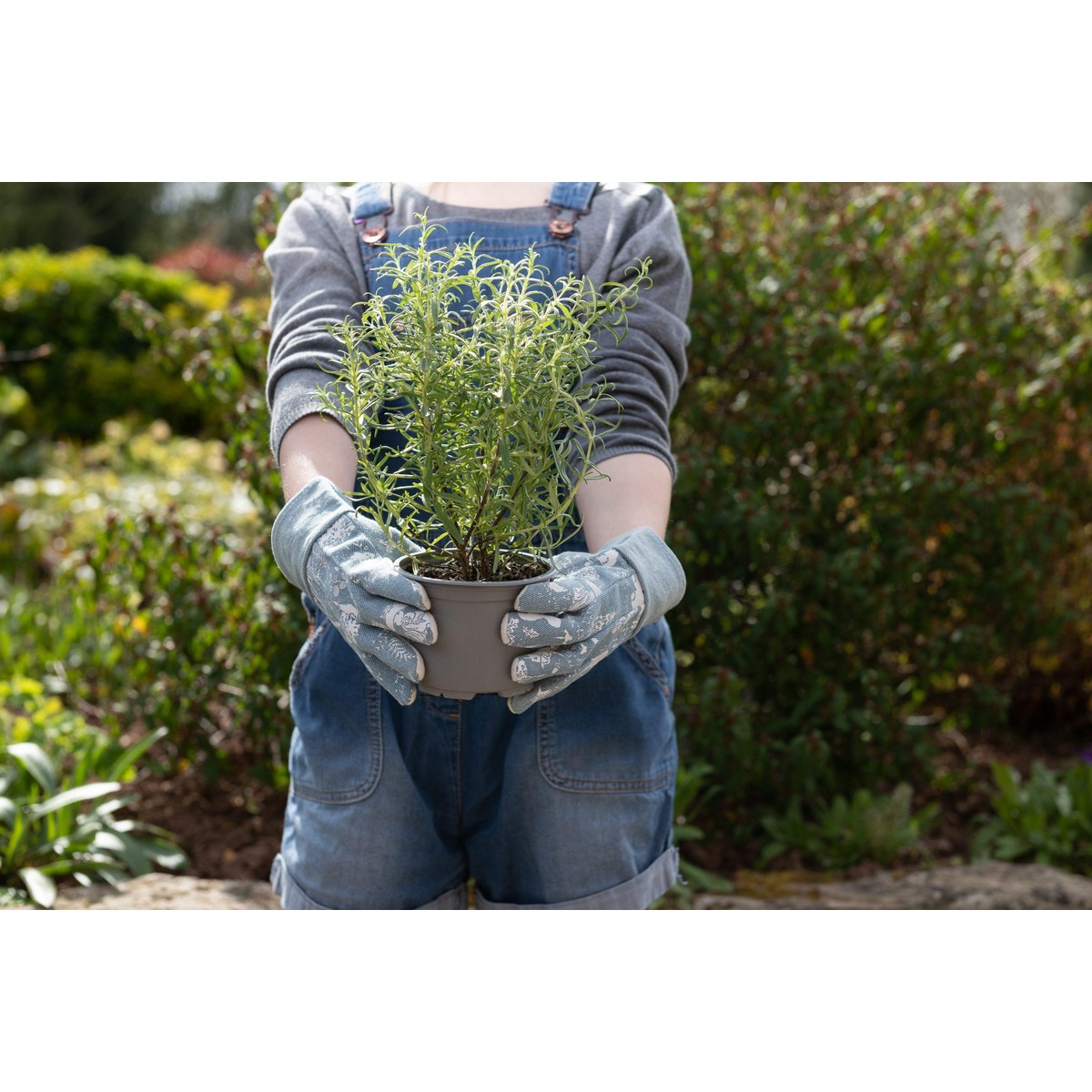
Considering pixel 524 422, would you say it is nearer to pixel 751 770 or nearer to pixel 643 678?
pixel 643 678

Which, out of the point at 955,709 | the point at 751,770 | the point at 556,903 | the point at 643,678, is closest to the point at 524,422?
the point at 643,678

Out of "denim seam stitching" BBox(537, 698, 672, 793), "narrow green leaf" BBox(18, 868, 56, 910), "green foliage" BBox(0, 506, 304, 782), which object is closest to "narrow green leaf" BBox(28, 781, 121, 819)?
"narrow green leaf" BBox(18, 868, 56, 910)

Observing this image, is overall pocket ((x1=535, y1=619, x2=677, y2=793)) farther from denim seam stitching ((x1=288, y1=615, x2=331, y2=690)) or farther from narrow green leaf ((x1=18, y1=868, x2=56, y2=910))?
narrow green leaf ((x1=18, y1=868, x2=56, y2=910))

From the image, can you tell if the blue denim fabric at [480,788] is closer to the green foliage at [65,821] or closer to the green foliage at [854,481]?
the green foliage at [854,481]

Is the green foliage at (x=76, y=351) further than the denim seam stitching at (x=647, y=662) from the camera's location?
Yes

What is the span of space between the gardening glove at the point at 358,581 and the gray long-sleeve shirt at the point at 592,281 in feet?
0.54

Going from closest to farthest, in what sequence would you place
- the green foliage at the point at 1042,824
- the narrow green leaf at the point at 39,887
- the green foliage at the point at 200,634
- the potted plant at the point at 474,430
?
the potted plant at the point at 474,430 → the narrow green leaf at the point at 39,887 → the green foliage at the point at 200,634 → the green foliage at the point at 1042,824

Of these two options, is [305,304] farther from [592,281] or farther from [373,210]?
[592,281]

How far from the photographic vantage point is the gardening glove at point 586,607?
48.1 inches

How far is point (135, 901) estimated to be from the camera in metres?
2.50

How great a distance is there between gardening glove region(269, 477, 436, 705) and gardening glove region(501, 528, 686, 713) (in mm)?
116

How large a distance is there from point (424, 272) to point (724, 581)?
1.62m

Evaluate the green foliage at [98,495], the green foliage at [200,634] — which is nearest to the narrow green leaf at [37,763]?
the green foliage at [200,634]

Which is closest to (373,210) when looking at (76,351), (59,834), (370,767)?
(370,767)
